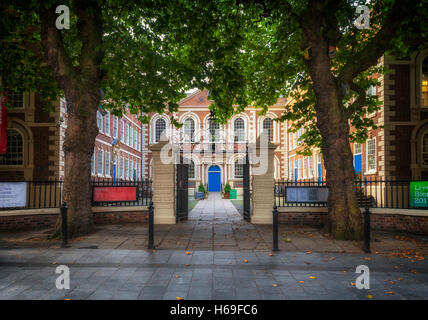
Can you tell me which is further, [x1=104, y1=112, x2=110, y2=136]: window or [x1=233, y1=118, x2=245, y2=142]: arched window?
[x1=233, y1=118, x2=245, y2=142]: arched window

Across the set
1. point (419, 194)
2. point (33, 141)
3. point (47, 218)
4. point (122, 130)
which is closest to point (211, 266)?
point (47, 218)

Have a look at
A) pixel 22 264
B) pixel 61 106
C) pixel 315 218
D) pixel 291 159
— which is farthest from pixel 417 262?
pixel 291 159

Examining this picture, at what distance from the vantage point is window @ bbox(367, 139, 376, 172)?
61.8ft

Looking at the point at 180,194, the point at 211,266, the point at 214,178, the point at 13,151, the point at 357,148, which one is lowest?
the point at 211,266

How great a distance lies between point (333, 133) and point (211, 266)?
5.70 m

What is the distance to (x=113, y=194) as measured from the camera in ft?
38.5

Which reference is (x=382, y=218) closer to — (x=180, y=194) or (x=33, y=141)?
(x=180, y=194)

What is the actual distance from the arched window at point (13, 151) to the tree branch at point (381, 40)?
1668cm

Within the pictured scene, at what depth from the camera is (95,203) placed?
11758mm

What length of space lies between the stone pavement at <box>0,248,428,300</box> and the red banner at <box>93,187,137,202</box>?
3.96m

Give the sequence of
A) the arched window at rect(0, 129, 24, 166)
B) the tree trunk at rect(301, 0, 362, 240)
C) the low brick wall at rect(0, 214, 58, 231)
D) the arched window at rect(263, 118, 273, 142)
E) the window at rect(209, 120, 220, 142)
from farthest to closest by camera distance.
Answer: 1. the arched window at rect(263, 118, 273, 142)
2. the window at rect(209, 120, 220, 142)
3. the arched window at rect(0, 129, 24, 166)
4. the low brick wall at rect(0, 214, 58, 231)
5. the tree trunk at rect(301, 0, 362, 240)

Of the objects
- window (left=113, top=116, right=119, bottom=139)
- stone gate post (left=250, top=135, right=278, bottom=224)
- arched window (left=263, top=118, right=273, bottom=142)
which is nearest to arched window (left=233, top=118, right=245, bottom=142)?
arched window (left=263, top=118, right=273, bottom=142)

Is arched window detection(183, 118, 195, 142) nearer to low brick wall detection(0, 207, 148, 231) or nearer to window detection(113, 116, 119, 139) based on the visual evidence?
window detection(113, 116, 119, 139)

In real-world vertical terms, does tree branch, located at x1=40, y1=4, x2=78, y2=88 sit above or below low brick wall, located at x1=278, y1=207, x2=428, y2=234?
above
